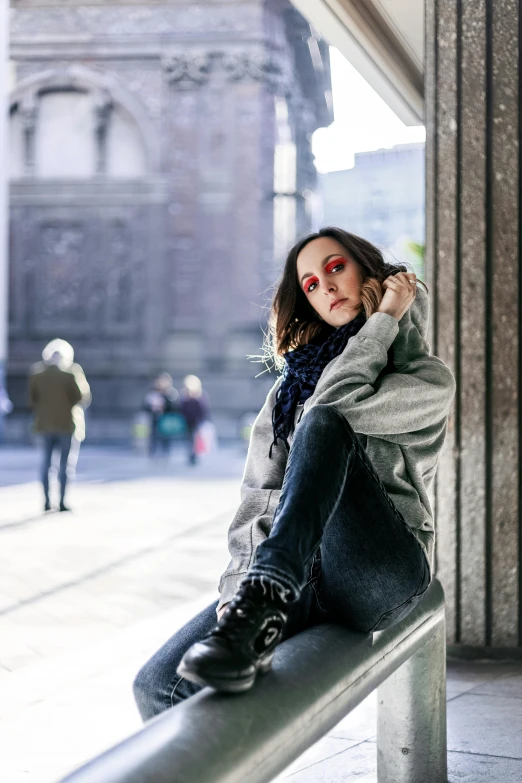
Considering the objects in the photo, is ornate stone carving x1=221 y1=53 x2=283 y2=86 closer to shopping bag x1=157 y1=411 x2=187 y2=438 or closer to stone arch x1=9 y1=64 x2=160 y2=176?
Result: stone arch x1=9 y1=64 x2=160 y2=176

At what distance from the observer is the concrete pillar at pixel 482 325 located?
12.3 ft

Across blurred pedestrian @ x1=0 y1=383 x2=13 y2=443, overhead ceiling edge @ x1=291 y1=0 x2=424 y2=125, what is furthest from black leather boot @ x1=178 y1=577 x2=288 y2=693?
blurred pedestrian @ x1=0 y1=383 x2=13 y2=443

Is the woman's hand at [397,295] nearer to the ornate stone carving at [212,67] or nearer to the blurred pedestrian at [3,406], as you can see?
the blurred pedestrian at [3,406]

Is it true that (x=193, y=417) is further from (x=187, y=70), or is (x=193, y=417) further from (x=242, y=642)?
(x=242, y=642)

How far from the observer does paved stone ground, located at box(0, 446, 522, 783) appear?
2840mm

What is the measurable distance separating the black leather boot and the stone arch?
76.7 feet

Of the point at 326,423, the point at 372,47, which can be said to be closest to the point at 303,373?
the point at 326,423

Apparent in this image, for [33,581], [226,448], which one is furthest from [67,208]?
[33,581]

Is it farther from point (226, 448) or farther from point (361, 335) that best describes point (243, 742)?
point (226, 448)

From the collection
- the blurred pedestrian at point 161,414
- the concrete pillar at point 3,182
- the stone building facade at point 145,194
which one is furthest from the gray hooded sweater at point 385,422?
the stone building facade at point 145,194

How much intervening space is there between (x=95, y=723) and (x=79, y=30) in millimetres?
24155

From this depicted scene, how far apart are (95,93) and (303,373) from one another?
2386 centimetres

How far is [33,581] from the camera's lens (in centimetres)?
586

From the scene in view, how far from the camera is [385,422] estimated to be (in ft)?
6.79
